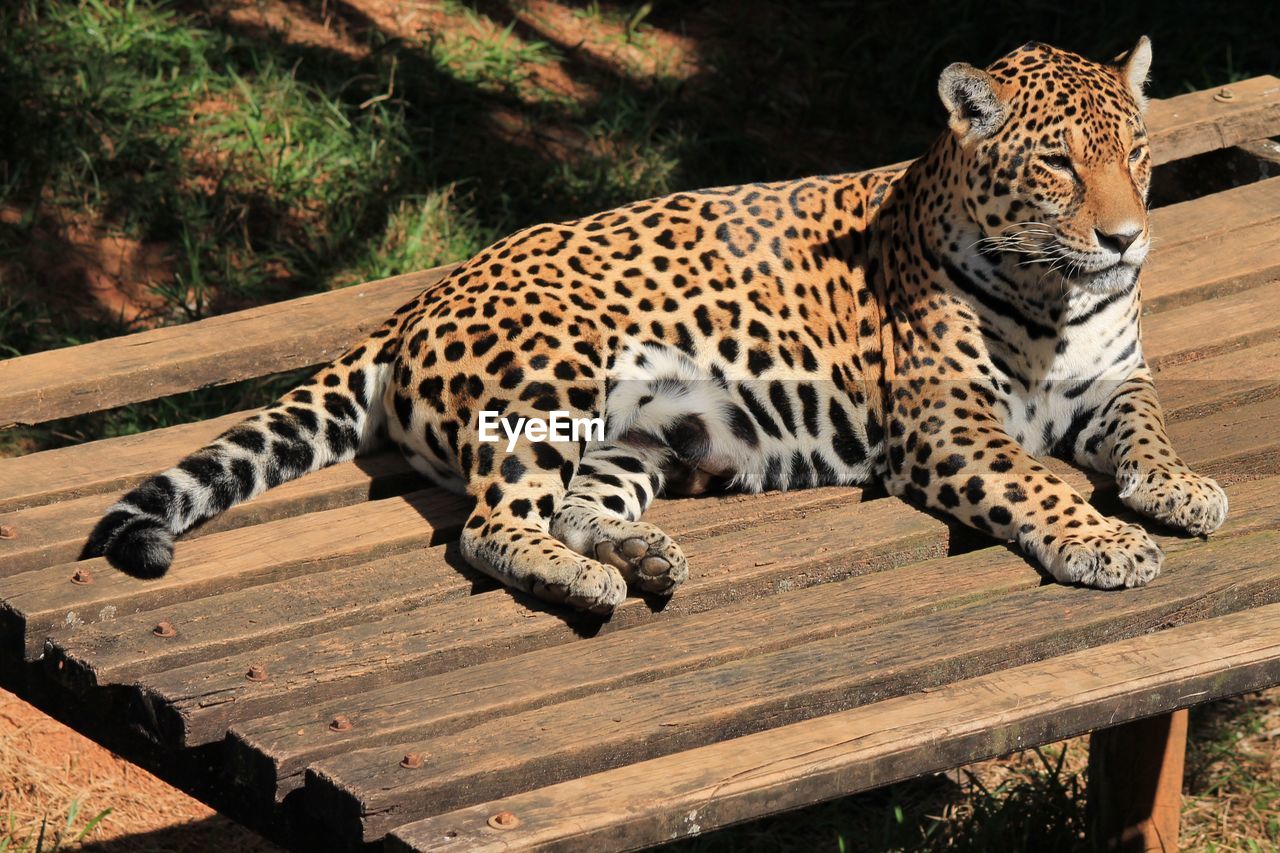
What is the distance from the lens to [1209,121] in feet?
26.7

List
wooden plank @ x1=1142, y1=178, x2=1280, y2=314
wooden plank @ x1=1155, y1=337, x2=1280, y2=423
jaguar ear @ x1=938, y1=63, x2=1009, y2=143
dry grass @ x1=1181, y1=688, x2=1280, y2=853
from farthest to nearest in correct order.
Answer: dry grass @ x1=1181, y1=688, x2=1280, y2=853
wooden plank @ x1=1142, y1=178, x2=1280, y2=314
wooden plank @ x1=1155, y1=337, x2=1280, y2=423
jaguar ear @ x1=938, y1=63, x2=1009, y2=143

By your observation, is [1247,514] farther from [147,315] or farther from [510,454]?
[147,315]

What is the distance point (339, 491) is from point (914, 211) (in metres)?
2.19

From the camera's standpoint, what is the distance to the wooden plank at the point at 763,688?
162 inches

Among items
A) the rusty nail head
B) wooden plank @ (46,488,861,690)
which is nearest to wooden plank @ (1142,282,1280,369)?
wooden plank @ (46,488,861,690)

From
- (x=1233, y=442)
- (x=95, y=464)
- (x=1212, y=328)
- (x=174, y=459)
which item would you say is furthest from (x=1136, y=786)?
(x=95, y=464)

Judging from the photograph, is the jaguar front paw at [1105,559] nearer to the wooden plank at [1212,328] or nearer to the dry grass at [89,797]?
the wooden plank at [1212,328]

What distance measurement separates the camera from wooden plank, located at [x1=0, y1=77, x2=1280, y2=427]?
6.31 metres

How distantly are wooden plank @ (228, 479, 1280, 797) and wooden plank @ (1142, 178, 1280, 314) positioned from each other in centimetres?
185

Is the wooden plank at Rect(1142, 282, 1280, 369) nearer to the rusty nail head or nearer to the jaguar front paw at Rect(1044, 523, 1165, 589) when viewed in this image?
the jaguar front paw at Rect(1044, 523, 1165, 589)

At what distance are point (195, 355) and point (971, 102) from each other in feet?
9.57

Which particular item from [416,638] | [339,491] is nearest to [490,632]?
[416,638]

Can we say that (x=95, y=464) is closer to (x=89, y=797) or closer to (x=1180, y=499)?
(x=89, y=797)

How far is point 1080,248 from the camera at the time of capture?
18.4 ft
